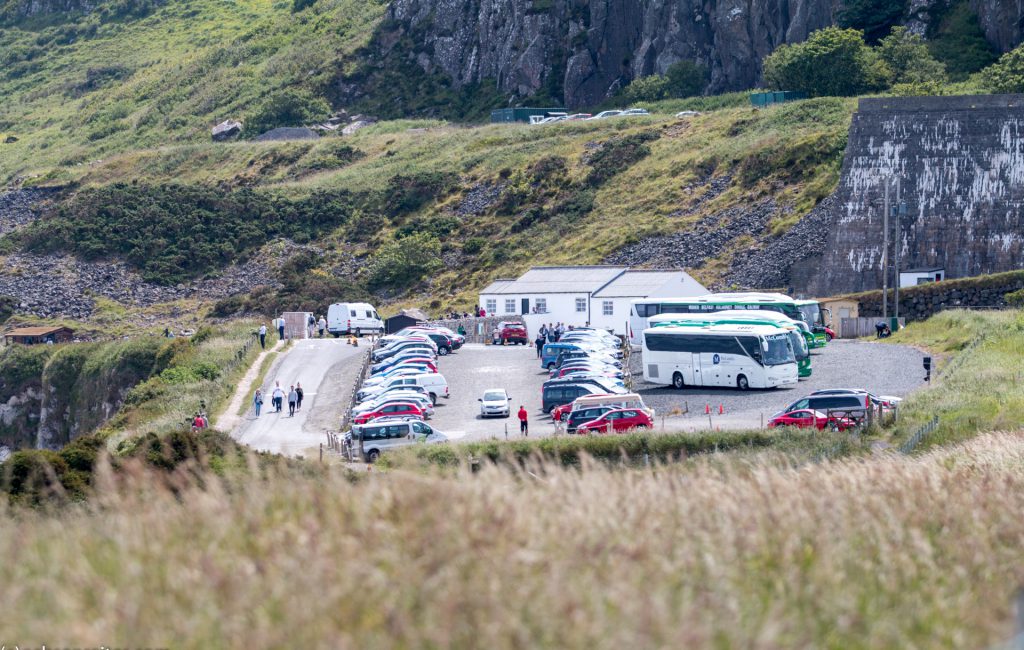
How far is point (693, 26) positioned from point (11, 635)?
111 metres

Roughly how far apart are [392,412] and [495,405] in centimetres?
322

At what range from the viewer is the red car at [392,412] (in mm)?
38688

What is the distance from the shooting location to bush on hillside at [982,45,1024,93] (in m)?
80.8

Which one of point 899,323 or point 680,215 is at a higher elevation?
point 680,215

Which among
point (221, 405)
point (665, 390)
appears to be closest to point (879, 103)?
point (665, 390)

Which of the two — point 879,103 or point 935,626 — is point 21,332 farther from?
point 935,626

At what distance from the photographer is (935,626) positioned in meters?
10.1

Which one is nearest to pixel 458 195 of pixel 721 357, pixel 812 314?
pixel 812 314

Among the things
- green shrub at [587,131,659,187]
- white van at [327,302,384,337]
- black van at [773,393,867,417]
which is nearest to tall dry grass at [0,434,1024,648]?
black van at [773,393,867,417]

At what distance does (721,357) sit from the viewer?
43156 millimetres

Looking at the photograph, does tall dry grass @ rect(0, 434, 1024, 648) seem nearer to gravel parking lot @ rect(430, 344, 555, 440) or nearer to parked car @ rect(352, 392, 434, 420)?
gravel parking lot @ rect(430, 344, 555, 440)

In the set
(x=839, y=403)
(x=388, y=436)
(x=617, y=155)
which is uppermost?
(x=617, y=155)

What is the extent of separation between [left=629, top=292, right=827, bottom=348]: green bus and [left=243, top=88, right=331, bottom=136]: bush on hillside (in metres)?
76.1

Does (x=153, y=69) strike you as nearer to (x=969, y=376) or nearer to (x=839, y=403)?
(x=969, y=376)
